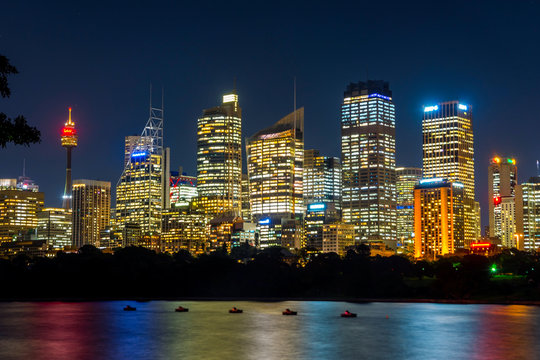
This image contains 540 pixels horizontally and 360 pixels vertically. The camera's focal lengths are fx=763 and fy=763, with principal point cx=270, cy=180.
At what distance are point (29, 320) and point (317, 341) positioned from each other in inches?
2067

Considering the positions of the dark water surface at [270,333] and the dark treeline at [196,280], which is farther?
the dark treeline at [196,280]

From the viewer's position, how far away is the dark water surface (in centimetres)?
8169

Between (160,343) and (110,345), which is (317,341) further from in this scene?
(110,345)

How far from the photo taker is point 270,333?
3989 inches

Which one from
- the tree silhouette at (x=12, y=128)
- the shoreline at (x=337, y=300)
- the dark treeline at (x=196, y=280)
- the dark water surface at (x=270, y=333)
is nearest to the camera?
the tree silhouette at (x=12, y=128)

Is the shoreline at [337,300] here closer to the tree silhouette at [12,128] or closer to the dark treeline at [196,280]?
the dark treeline at [196,280]

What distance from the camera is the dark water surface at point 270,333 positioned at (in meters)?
81.7

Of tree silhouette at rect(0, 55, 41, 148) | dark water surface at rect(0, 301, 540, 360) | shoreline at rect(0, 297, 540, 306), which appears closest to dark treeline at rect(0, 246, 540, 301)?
shoreline at rect(0, 297, 540, 306)

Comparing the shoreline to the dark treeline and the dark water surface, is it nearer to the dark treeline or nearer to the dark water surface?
the dark treeline

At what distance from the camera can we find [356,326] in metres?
112

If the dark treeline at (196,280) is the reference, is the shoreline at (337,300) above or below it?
below

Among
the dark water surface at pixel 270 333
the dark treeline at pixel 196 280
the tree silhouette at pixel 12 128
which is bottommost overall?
the dark water surface at pixel 270 333

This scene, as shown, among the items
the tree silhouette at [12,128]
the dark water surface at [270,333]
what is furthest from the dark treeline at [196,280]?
the tree silhouette at [12,128]

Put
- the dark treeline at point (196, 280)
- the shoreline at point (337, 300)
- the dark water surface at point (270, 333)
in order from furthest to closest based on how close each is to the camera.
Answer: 1. the dark treeline at point (196, 280)
2. the shoreline at point (337, 300)
3. the dark water surface at point (270, 333)
